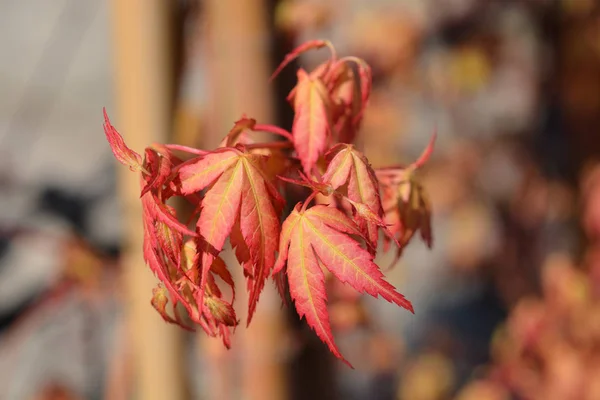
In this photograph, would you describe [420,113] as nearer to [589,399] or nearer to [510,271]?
[510,271]

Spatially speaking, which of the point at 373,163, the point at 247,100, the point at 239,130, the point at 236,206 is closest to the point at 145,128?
the point at 247,100

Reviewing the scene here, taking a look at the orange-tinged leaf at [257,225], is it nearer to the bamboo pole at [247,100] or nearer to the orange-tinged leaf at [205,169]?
the orange-tinged leaf at [205,169]

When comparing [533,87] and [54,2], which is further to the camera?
[54,2]

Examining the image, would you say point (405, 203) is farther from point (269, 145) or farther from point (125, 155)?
point (125, 155)

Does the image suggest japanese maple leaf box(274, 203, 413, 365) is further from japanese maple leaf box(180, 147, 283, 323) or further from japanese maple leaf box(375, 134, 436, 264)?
japanese maple leaf box(375, 134, 436, 264)

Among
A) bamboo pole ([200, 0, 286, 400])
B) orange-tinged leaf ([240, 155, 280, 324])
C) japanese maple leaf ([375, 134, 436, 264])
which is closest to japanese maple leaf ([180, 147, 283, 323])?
orange-tinged leaf ([240, 155, 280, 324])

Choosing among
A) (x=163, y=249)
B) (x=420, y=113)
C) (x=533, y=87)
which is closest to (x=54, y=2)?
(x=420, y=113)

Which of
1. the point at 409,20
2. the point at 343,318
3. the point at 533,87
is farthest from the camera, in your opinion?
the point at 533,87
